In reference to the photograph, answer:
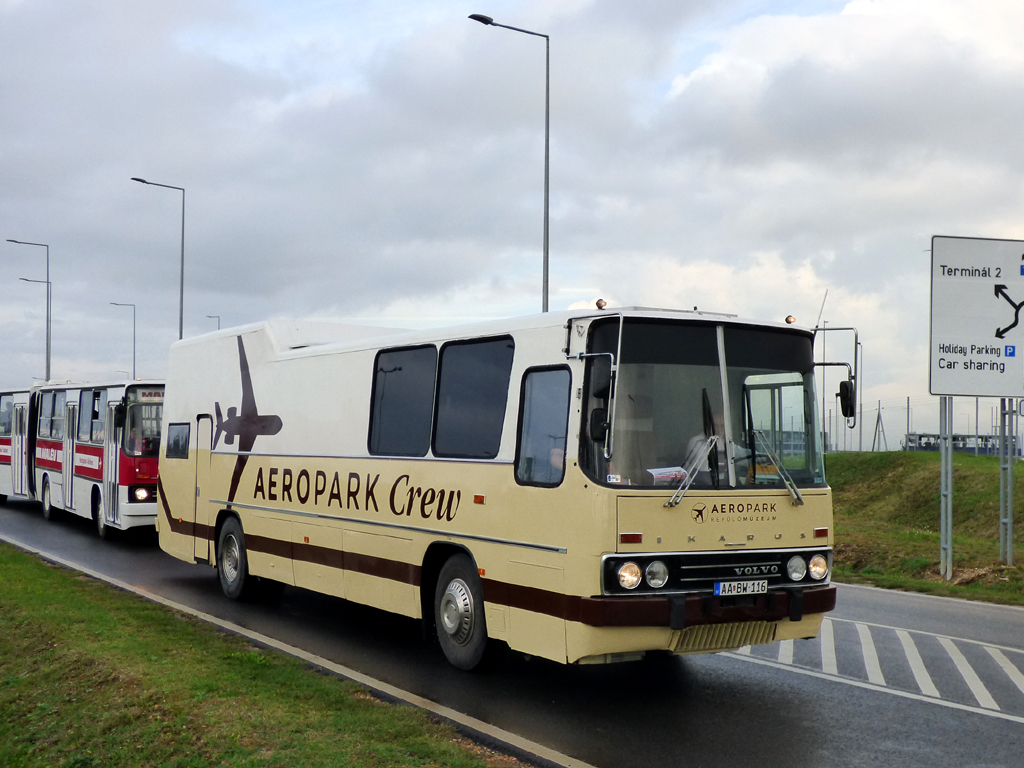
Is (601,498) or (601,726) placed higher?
(601,498)

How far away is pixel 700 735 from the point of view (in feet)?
24.0

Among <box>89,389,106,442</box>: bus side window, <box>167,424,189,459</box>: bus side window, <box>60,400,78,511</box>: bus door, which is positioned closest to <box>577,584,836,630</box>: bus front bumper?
<box>167,424,189,459</box>: bus side window

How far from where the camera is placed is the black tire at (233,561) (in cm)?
1322

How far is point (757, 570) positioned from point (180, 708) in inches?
165

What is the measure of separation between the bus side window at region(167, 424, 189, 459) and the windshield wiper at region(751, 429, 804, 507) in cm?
918

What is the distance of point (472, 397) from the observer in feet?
30.6

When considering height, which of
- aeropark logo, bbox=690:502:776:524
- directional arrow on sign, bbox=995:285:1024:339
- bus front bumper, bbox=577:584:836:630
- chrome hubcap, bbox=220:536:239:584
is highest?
directional arrow on sign, bbox=995:285:1024:339

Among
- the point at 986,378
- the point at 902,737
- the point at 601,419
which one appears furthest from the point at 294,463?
the point at 986,378

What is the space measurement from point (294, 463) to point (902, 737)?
7.13 metres

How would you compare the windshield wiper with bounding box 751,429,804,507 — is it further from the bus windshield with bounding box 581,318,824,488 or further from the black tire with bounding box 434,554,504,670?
the black tire with bounding box 434,554,504,670

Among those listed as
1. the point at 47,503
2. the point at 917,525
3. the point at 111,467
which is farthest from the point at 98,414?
the point at 917,525

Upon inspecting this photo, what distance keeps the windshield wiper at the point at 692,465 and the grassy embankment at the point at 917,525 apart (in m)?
8.45

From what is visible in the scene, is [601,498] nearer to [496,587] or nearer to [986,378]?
[496,587]

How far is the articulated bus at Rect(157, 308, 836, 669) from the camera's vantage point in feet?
25.3
